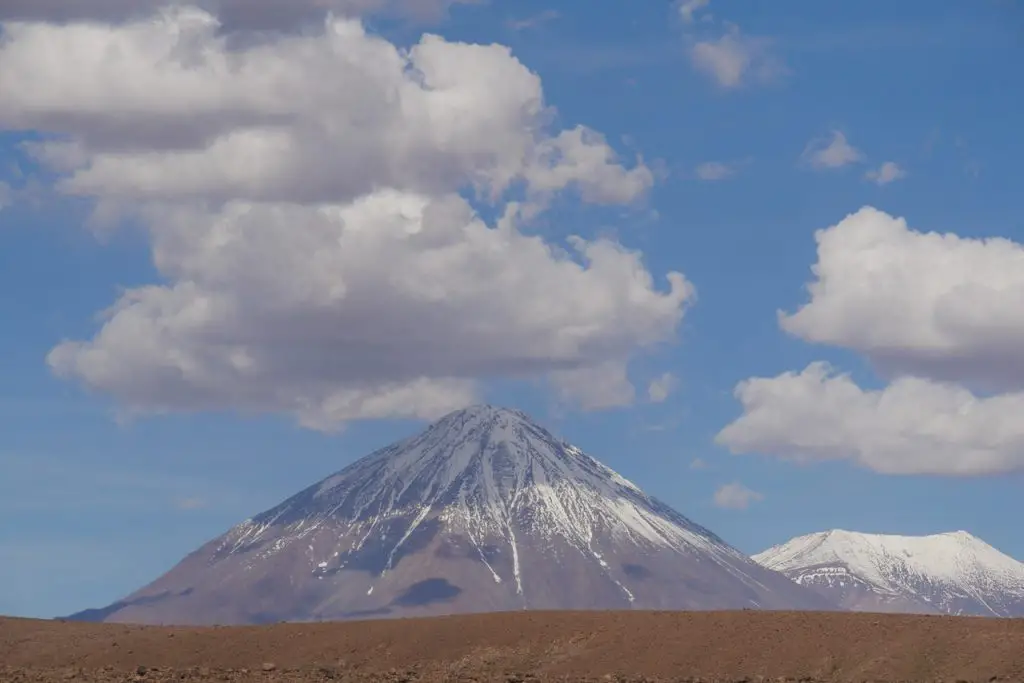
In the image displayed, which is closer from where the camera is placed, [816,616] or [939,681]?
[939,681]

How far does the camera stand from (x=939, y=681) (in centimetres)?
8538

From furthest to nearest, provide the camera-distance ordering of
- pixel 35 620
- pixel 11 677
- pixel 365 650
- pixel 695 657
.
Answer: pixel 35 620
pixel 365 650
pixel 695 657
pixel 11 677

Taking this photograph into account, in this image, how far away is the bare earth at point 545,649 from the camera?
8938 cm

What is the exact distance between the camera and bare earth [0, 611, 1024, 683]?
8938 centimetres

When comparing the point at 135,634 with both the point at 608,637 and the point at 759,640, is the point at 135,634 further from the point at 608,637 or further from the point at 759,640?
the point at 759,640

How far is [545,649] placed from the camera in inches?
3974

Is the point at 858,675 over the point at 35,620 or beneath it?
beneath

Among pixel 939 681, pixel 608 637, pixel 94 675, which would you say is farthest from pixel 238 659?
pixel 939 681

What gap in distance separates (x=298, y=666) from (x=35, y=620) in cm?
2516

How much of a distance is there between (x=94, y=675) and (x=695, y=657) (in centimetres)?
3472

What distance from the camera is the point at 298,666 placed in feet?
323


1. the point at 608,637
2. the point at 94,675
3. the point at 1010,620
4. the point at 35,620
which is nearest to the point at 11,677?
the point at 94,675

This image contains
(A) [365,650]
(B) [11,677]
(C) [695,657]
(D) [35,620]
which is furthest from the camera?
(D) [35,620]

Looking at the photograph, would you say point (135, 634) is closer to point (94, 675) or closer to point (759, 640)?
point (94, 675)
